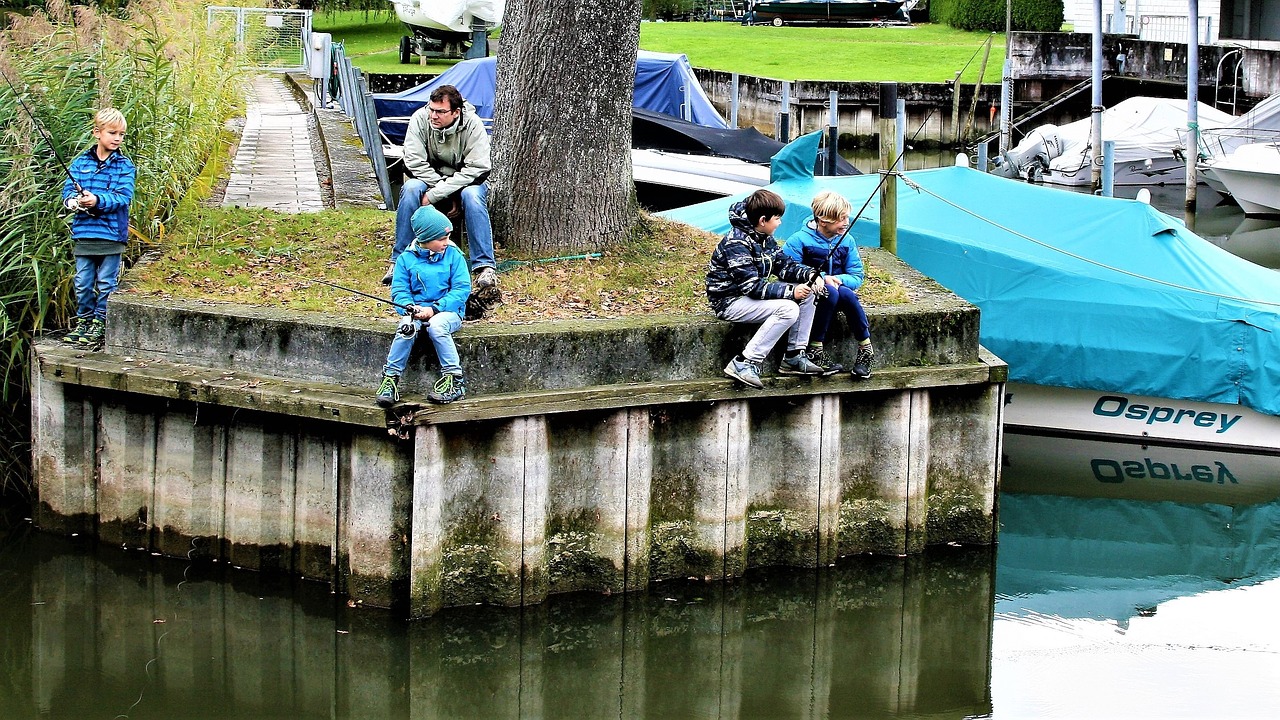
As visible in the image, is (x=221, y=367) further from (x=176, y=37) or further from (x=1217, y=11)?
(x=1217, y=11)

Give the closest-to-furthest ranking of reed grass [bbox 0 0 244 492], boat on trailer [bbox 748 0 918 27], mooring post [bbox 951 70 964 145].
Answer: reed grass [bbox 0 0 244 492], mooring post [bbox 951 70 964 145], boat on trailer [bbox 748 0 918 27]

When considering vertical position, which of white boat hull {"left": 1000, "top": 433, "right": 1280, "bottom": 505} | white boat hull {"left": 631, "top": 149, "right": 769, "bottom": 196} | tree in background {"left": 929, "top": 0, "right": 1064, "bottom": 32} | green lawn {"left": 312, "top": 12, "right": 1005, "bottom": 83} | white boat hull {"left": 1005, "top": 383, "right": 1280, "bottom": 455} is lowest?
white boat hull {"left": 1000, "top": 433, "right": 1280, "bottom": 505}

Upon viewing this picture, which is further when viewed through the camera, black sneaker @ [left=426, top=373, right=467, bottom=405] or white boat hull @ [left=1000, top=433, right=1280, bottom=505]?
white boat hull @ [left=1000, top=433, right=1280, bottom=505]

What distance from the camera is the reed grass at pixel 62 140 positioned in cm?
1059

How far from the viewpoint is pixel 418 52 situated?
151ft

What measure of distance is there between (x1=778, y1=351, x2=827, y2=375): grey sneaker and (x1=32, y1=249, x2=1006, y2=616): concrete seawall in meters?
0.10

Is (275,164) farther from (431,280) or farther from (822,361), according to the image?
(822,361)

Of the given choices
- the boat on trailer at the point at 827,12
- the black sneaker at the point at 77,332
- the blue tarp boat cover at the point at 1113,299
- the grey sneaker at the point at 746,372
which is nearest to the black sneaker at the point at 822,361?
the grey sneaker at the point at 746,372

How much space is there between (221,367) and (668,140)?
49.7 ft

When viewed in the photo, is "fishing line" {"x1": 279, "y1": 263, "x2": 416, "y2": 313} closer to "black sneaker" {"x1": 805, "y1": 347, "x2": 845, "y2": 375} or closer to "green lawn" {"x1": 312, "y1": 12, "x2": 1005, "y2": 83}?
"black sneaker" {"x1": 805, "y1": 347, "x2": 845, "y2": 375}

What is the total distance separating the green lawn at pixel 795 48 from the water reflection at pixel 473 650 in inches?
1340

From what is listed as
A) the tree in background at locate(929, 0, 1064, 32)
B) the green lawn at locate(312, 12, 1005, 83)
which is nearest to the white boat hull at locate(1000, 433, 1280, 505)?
the green lawn at locate(312, 12, 1005, 83)

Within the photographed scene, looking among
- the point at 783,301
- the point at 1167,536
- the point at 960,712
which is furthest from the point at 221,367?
the point at 1167,536

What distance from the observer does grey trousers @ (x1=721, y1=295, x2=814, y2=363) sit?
9461mm
